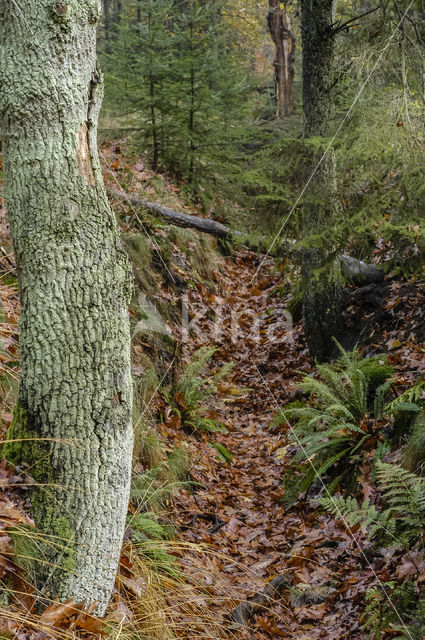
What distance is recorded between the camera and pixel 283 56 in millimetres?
13875

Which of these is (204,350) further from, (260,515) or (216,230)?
(216,230)

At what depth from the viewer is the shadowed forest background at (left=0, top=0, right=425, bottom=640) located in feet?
7.72

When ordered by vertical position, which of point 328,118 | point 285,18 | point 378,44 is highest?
point 285,18

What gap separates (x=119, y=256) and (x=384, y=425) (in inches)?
129

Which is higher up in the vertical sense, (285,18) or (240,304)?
(285,18)

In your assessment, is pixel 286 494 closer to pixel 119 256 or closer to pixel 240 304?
pixel 119 256

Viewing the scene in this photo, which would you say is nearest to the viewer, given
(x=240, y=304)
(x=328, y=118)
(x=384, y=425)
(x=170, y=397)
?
(x=384, y=425)

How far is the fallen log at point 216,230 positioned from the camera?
23.7 ft

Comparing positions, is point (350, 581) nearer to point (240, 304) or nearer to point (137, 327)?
point (137, 327)

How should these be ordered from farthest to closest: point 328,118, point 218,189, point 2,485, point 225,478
→ point 218,189 → point 328,118 → point 225,478 → point 2,485

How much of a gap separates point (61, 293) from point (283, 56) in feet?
44.5

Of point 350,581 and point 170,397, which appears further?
point 170,397

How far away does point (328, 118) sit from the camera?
6738mm

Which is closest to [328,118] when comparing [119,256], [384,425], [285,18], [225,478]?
[384,425]
